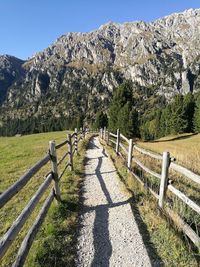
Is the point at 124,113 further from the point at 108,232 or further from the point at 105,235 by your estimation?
the point at 105,235

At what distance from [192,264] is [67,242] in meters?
2.70

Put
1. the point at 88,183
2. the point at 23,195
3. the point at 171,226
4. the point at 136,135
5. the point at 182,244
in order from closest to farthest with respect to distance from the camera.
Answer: the point at 182,244
the point at 171,226
the point at 23,195
the point at 88,183
the point at 136,135

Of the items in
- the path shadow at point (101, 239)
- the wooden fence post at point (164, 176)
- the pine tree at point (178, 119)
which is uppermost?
the pine tree at point (178, 119)

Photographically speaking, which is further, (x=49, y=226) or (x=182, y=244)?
(x=49, y=226)

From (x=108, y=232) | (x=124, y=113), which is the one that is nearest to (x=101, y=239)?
(x=108, y=232)

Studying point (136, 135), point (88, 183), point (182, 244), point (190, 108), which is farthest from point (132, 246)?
point (190, 108)

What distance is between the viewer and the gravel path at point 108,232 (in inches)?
216

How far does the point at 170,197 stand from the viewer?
8.31 metres

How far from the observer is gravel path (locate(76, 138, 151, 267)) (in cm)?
550

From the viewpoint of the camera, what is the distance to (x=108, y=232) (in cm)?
665

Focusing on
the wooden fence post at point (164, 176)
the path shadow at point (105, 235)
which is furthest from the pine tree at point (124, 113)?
the wooden fence post at point (164, 176)

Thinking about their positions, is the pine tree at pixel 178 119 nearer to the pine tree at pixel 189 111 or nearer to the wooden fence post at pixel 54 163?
the pine tree at pixel 189 111

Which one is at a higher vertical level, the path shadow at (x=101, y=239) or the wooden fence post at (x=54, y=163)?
the wooden fence post at (x=54, y=163)

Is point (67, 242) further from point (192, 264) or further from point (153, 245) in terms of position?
point (192, 264)
